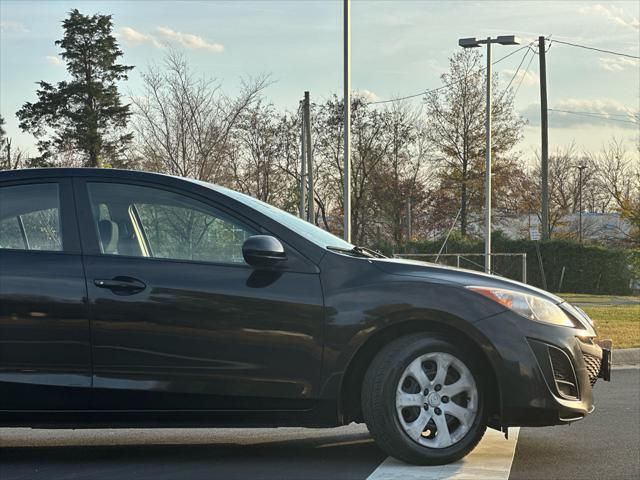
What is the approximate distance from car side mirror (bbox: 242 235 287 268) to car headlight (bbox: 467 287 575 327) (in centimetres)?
103

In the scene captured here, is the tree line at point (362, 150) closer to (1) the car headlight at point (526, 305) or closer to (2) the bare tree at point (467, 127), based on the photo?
(2) the bare tree at point (467, 127)

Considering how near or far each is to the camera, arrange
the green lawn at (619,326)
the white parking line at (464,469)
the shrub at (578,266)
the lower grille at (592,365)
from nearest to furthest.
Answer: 1. the white parking line at (464,469)
2. the lower grille at (592,365)
3. the green lawn at (619,326)
4. the shrub at (578,266)

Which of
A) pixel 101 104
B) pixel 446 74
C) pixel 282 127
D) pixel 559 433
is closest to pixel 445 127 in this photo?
pixel 446 74

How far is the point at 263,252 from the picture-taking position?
472 centimetres

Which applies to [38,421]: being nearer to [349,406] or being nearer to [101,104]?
[349,406]

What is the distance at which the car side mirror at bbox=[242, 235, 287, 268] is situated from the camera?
4.71 metres

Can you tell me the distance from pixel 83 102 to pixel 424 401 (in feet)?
166

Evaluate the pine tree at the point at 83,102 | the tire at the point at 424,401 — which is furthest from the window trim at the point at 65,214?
the pine tree at the point at 83,102

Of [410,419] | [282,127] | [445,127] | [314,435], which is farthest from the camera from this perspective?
[282,127]

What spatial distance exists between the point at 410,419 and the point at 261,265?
44.4 inches

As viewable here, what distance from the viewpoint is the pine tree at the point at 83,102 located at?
166ft

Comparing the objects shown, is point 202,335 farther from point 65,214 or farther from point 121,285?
point 65,214

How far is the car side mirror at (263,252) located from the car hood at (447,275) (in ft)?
1.74

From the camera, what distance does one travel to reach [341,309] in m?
4.73
